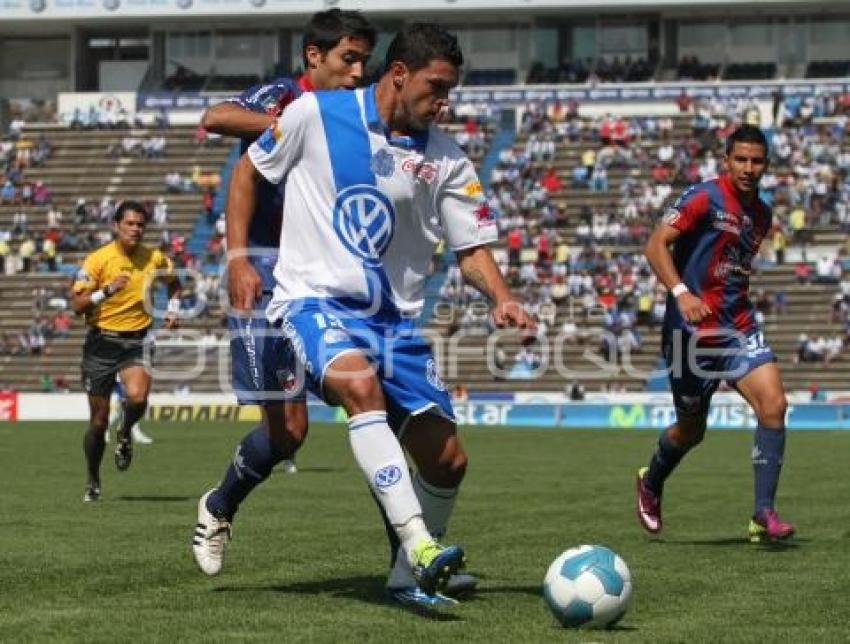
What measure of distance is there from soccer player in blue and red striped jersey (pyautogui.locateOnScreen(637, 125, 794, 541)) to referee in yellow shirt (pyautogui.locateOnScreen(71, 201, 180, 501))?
546cm

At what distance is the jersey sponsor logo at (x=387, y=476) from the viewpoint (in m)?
7.62

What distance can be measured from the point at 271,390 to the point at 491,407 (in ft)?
103

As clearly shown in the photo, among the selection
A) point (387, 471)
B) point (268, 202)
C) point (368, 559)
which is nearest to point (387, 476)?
point (387, 471)

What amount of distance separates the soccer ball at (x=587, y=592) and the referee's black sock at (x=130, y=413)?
9.00 metres

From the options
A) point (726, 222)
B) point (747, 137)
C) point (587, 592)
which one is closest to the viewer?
Result: point (587, 592)

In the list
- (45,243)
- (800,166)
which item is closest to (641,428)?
(800,166)

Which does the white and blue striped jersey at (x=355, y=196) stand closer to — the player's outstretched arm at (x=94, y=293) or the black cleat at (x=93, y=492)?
the player's outstretched arm at (x=94, y=293)

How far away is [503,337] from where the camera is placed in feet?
150

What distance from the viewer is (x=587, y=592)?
294 inches

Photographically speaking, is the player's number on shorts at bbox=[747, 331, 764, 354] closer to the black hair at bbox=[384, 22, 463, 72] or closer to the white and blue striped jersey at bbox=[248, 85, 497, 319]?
the white and blue striped jersey at bbox=[248, 85, 497, 319]

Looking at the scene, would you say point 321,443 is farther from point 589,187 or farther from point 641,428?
point 589,187

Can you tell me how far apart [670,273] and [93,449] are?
6369 millimetres

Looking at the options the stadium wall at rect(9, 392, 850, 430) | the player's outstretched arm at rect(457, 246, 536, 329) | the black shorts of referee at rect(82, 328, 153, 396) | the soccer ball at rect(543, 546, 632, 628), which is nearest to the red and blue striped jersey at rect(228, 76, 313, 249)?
the player's outstretched arm at rect(457, 246, 536, 329)

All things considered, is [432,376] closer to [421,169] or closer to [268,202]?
[421,169]
